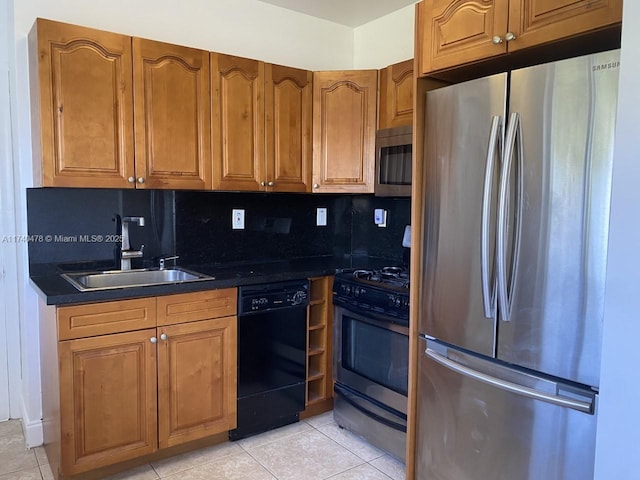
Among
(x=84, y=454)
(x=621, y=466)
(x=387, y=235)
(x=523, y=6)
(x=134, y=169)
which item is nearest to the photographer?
(x=621, y=466)

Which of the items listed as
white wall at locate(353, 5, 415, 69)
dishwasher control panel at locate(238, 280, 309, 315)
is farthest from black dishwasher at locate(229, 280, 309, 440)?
white wall at locate(353, 5, 415, 69)

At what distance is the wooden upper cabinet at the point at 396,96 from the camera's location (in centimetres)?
276

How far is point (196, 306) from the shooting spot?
2400 millimetres

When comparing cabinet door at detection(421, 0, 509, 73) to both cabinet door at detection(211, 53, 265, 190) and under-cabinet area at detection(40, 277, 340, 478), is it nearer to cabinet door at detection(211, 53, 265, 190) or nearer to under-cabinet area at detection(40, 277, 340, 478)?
cabinet door at detection(211, 53, 265, 190)

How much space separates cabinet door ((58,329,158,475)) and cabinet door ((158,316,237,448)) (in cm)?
6

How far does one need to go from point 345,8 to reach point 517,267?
2288mm

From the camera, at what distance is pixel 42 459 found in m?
2.46

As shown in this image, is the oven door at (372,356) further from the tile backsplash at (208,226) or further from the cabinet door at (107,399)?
the cabinet door at (107,399)

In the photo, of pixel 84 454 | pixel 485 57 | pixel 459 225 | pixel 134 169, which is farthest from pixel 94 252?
pixel 485 57

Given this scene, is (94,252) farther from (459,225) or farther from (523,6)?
(523,6)

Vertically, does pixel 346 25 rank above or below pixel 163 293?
above

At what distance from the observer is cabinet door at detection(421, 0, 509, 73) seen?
1756 mm

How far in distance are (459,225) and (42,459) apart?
2.37m

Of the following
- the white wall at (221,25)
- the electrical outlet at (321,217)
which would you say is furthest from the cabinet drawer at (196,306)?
the white wall at (221,25)
